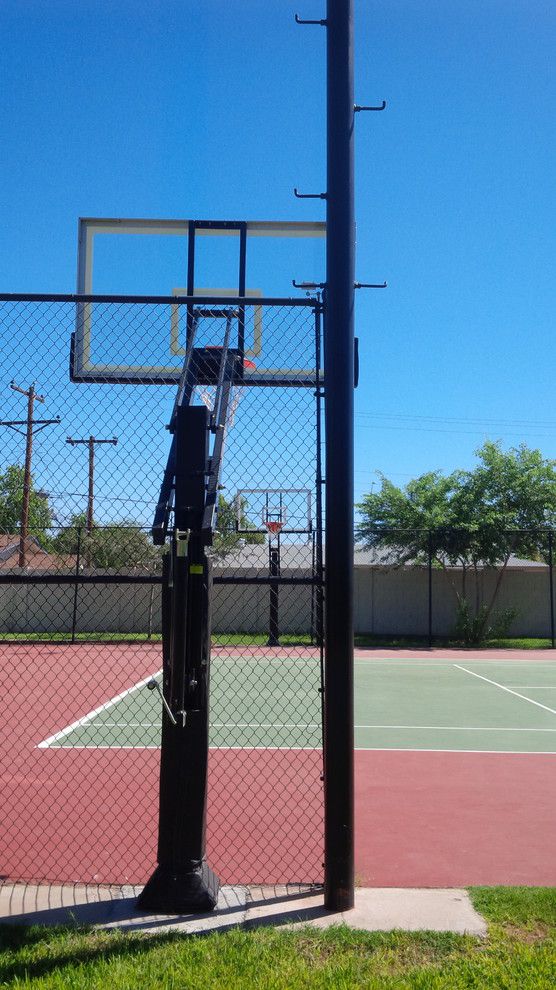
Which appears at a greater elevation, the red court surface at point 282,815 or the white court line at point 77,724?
the white court line at point 77,724

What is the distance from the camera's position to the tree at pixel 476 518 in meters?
25.6

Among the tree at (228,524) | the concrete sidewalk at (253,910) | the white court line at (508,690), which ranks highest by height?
the tree at (228,524)

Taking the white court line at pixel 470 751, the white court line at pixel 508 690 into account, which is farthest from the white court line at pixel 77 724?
the white court line at pixel 508 690

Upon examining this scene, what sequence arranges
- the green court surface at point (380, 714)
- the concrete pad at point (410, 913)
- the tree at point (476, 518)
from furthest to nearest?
the tree at point (476, 518) → the green court surface at point (380, 714) → the concrete pad at point (410, 913)

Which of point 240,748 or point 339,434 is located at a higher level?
point 339,434

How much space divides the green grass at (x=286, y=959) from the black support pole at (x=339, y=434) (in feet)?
1.88

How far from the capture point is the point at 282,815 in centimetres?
665

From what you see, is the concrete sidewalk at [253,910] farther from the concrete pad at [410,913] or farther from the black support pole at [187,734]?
the black support pole at [187,734]

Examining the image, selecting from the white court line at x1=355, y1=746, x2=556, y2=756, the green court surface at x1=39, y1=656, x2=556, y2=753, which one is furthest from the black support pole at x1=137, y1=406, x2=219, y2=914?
the white court line at x1=355, y1=746, x2=556, y2=756

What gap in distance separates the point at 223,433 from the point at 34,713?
743 centimetres

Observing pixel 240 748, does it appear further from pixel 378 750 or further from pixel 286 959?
pixel 286 959

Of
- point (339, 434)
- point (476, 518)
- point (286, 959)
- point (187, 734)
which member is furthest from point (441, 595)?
point (286, 959)

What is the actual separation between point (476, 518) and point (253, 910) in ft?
72.3

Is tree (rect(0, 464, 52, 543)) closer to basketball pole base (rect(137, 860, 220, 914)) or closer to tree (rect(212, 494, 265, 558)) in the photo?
tree (rect(212, 494, 265, 558))
